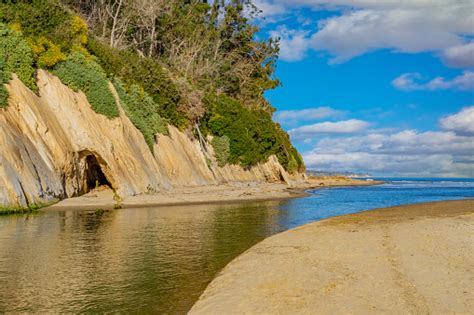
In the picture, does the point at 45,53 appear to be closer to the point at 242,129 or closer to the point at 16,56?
the point at 16,56

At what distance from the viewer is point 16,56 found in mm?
26750

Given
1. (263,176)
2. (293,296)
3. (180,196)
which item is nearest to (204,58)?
(263,176)

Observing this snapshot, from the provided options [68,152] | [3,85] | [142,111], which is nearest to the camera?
[3,85]

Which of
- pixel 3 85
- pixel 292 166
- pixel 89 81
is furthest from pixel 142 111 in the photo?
pixel 292 166

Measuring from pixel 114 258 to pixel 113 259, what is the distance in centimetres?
12

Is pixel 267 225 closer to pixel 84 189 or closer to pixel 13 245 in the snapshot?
pixel 13 245

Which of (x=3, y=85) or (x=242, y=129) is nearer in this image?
(x=3, y=85)

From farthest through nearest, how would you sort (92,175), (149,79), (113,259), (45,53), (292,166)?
(292,166), (149,79), (92,175), (45,53), (113,259)

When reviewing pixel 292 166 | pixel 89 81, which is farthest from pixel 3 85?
pixel 292 166

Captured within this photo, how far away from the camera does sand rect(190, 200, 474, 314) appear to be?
755 centimetres

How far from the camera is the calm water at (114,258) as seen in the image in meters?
8.77

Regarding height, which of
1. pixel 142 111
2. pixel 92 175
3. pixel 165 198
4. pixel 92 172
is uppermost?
pixel 142 111

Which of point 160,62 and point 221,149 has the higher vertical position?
point 160,62

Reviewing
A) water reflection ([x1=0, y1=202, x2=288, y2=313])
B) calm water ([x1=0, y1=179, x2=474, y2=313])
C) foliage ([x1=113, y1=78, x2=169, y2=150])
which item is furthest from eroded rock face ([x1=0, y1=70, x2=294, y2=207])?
water reflection ([x1=0, y1=202, x2=288, y2=313])
